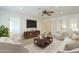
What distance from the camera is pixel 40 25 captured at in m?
2.41

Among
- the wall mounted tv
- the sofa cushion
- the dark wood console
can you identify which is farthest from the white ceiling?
the sofa cushion

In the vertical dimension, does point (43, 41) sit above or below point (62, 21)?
below

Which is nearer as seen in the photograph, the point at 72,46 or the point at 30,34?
the point at 72,46

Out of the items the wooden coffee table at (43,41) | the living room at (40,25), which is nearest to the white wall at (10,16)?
the living room at (40,25)

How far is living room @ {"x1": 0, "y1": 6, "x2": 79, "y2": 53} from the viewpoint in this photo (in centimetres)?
235

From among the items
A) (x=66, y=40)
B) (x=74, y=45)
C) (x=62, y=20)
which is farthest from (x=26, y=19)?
(x=74, y=45)

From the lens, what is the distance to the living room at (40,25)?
92.4 inches

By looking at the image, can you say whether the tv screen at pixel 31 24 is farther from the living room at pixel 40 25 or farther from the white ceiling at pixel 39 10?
the white ceiling at pixel 39 10

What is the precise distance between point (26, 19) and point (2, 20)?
17.2 inches

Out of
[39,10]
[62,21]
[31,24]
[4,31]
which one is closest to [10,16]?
[4,31]

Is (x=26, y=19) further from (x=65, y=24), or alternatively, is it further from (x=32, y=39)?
(x=65, y=24)

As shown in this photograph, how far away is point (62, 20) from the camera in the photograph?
2.40m

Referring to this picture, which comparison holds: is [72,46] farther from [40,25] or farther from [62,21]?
[40,25]
